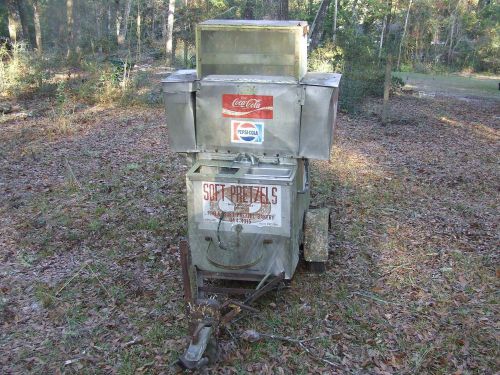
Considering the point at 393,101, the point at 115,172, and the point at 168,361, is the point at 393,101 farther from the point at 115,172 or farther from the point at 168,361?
the point at 168,361


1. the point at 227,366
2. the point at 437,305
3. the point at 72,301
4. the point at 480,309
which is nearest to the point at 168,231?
the point at 72,301

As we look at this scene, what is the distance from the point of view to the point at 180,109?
511cm

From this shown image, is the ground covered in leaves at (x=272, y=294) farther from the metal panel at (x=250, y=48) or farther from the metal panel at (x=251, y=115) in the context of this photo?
the metal panel at (x=250, y=48)

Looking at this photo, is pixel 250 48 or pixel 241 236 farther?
pixel 250 48

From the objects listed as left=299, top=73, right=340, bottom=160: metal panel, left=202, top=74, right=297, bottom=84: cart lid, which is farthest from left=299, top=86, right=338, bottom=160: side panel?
left=202, top=74, right=297, bottom=84: cart lid

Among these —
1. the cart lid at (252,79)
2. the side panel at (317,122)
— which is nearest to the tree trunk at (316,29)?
the cart lid at (252,79)

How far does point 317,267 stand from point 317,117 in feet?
5.88

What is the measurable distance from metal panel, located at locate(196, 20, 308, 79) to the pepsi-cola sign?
23.8 inches

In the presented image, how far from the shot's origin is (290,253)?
478 cm

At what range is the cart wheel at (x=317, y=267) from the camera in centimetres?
555

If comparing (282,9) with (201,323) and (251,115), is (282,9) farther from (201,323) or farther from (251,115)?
(201,323)

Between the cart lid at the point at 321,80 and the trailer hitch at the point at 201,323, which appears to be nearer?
the trailer hitch at the point at 201,323

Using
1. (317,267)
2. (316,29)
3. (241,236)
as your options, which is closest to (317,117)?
(241,236)

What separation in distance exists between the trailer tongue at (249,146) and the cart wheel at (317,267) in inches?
6.4
